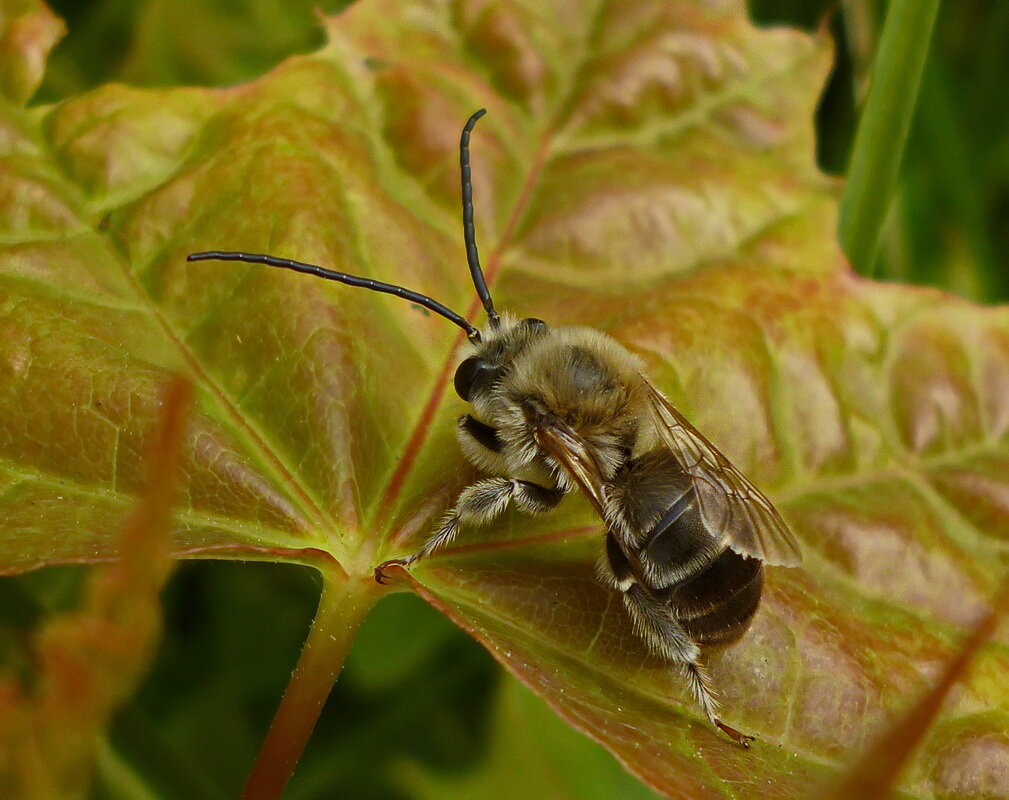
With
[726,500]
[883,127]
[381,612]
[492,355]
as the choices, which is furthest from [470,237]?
[883,127]

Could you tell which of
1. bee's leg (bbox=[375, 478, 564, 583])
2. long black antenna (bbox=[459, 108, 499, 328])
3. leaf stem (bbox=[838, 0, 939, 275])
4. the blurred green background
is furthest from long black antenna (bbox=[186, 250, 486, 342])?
leaf stem (bbox=[838, 0, 939, 275])

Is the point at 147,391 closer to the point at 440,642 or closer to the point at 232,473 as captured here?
the point at 232,473

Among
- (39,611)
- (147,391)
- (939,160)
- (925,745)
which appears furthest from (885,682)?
(939,160)

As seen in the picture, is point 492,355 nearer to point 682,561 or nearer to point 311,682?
→ point 682,561

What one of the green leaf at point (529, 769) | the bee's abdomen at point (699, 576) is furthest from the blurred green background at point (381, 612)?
the bee's abdomen at point (699, 576)

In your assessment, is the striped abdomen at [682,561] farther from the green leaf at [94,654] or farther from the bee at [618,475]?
the green leaf at [94,654]

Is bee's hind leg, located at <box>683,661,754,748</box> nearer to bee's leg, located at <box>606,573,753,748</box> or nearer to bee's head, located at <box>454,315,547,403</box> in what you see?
bee's leg, located at <box>606,573,753,748</box>
